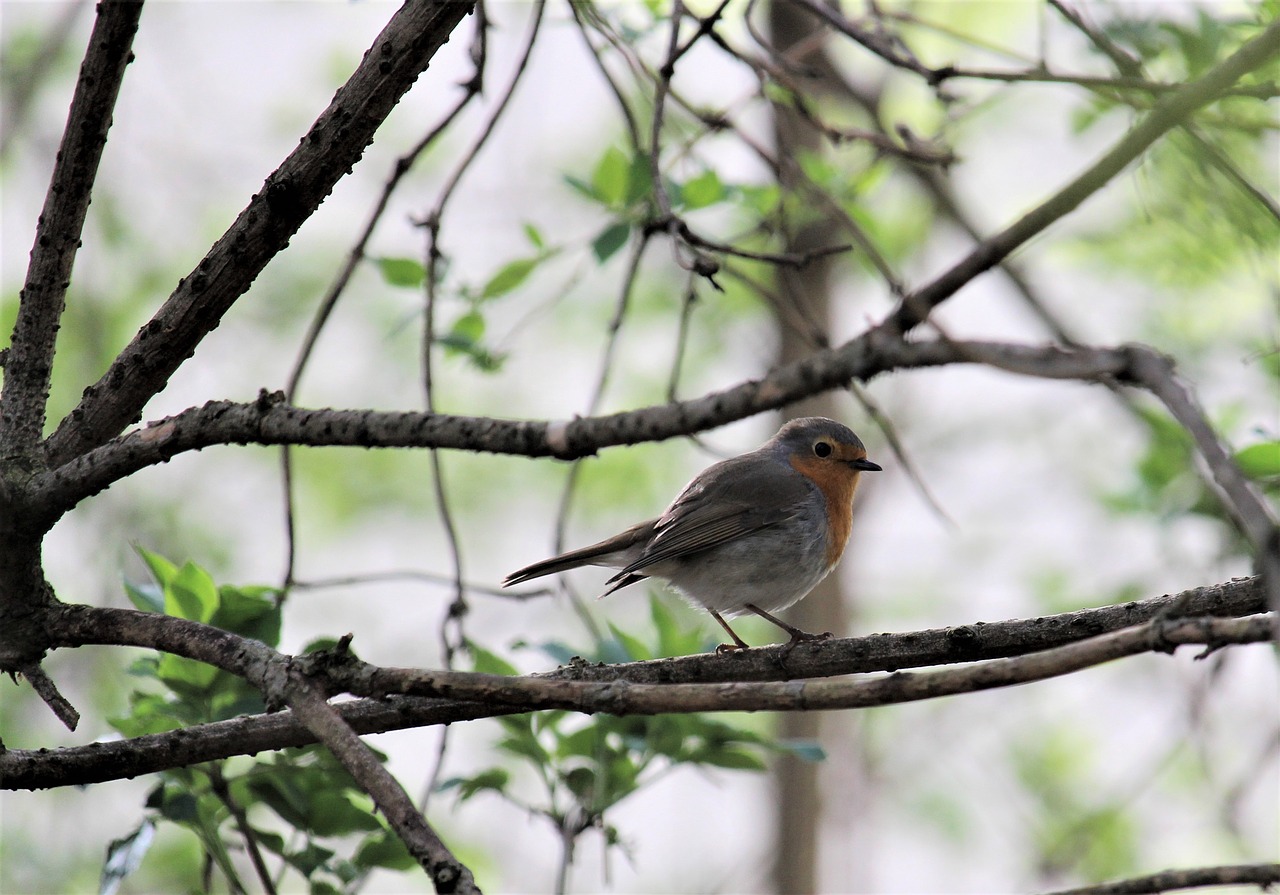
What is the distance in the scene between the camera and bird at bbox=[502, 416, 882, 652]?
549 centimetres

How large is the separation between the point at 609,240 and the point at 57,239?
1.82m

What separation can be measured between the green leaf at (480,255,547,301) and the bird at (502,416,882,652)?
1610mm

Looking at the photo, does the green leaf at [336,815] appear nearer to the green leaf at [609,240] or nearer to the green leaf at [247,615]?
the green leaf at [247,615]

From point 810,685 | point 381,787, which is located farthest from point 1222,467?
point 381,787

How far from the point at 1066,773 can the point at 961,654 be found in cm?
1027

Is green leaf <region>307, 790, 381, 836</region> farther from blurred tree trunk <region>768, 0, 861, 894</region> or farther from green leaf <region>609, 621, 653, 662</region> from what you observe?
blurred tree trunk <region>768, 0, 861, 894</region>

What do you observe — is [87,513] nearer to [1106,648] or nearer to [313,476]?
[313,476]

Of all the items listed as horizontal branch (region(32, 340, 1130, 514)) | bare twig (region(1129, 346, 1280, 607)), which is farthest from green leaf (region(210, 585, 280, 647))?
bare twig (region(1129, 346, 1280, 607))

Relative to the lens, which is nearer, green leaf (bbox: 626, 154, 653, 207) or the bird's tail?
green leaf (bbox: 626, 154, 653, 207)

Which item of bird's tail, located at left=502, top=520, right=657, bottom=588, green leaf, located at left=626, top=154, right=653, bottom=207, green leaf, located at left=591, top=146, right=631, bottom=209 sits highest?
green leaf, located at left=591, top=146, right=631, bottom=209

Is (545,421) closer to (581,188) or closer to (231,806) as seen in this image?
(231,806)

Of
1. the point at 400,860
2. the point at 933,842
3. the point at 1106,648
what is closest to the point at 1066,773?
the point at 933,842

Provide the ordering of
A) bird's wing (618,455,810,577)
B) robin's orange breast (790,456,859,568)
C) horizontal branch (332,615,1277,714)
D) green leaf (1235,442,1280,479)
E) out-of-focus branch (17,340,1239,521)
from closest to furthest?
1. out-of-focus branch (17,340,1239,521)
2. horizontal branch (332,615,1277,714)
3. green leaf (1235,442,1280,479)
4. bird's wing (618,455,810,577)
5. robin's orange breast (790,456,859,568)

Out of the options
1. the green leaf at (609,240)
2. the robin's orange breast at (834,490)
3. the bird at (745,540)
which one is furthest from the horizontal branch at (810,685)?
the robin's orange breast at (834,490)
